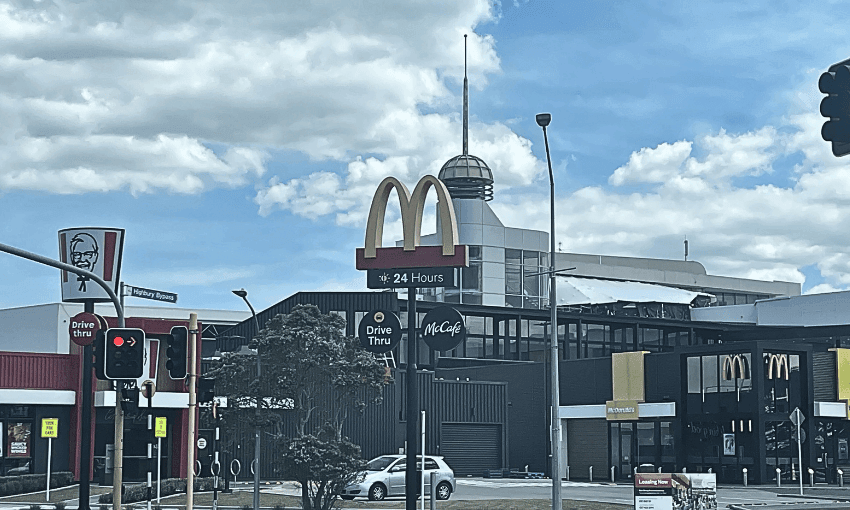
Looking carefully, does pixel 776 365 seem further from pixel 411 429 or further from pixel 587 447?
pixel 411 429

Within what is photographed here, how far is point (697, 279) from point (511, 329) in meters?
38.6

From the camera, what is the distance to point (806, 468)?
173 ft

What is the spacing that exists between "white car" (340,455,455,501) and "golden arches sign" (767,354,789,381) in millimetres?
18827

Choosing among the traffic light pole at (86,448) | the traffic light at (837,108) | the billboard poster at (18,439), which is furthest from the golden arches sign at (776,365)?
the traffic light at (837,108)

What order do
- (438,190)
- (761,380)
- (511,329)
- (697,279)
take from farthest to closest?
(697,279) < (511,329) < (761,380) < (438,190)

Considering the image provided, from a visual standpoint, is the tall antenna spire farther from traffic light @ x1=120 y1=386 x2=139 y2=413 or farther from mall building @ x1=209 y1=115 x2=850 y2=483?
traffic light @ x1=120 y1=386 x2=139 y2=413

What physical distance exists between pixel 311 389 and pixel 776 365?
81.8ft

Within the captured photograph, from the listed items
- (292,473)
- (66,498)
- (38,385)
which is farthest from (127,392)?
(38,385)

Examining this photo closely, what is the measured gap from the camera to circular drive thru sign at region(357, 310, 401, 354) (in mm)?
33531

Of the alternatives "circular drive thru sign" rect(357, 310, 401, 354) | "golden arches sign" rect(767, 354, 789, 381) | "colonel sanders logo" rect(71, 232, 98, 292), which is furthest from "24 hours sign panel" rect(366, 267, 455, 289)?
"golden arches sign" rect(767, 354, 789, 381)

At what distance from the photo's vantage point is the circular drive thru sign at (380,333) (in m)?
33.5

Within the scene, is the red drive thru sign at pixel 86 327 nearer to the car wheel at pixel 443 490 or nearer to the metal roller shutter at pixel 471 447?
the car wheel at pixel 443 490

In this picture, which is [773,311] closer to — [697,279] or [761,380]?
[697,279]

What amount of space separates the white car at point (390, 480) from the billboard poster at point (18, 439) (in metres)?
13.5
